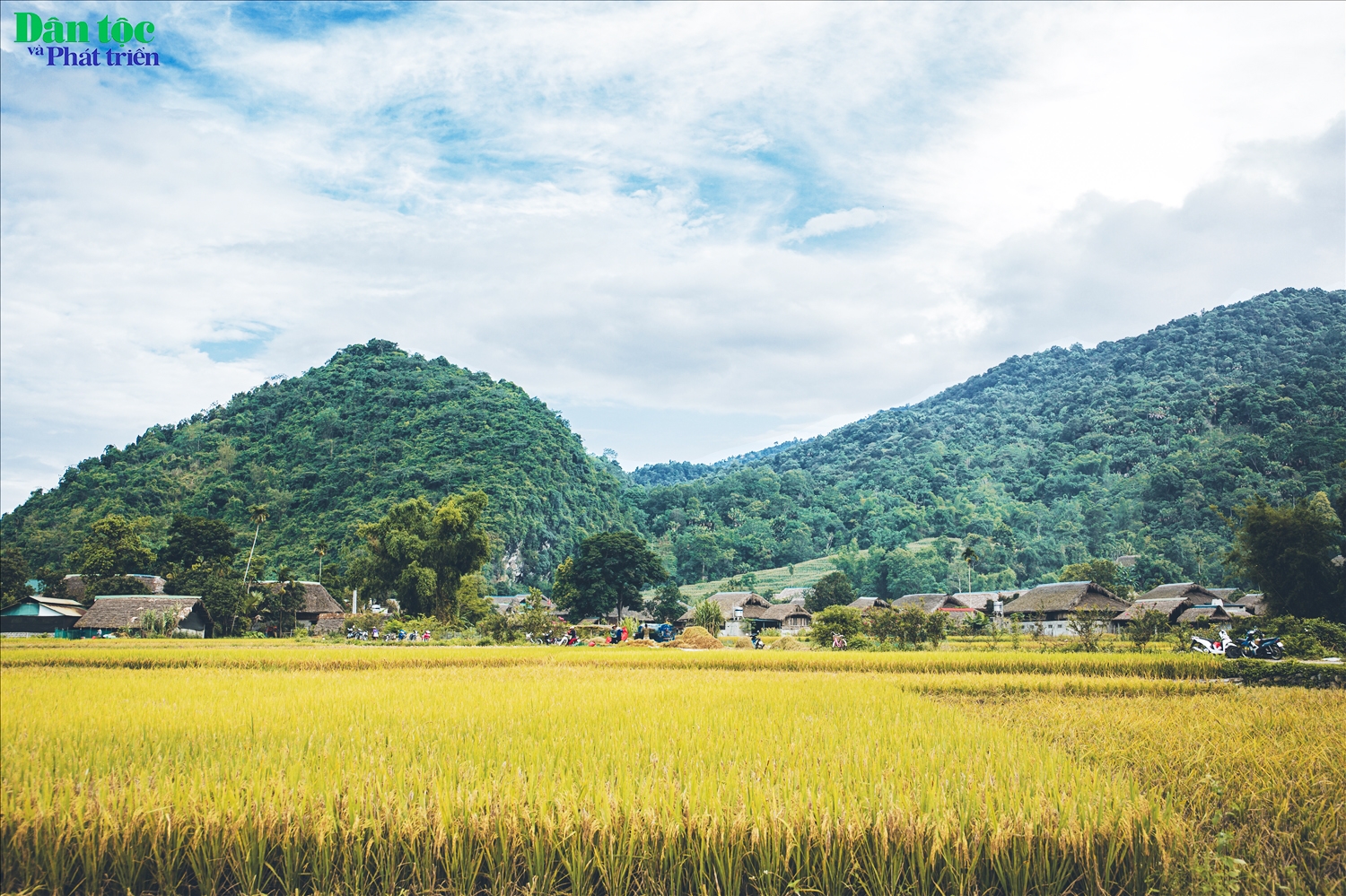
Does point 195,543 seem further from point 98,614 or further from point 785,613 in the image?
point 785,613

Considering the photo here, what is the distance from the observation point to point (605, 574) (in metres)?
63.7

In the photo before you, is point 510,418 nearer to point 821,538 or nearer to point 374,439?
point 374,439

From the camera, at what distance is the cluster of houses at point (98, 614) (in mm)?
8086

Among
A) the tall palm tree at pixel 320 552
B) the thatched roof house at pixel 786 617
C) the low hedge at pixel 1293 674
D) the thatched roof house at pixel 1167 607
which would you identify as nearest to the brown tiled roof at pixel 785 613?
the thatched roof house at pixel 786 617

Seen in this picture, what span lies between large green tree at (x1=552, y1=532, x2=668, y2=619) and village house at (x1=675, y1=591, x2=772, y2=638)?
7187 mm

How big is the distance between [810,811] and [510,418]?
93954mm

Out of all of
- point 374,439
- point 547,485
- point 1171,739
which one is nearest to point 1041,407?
point 547,485

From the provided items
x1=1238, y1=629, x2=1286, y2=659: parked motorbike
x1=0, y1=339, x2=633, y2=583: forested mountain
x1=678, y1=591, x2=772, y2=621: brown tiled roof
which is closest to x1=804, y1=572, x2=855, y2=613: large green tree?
x1=678, y1=591, x2=772, y2=621: brown tiled roof

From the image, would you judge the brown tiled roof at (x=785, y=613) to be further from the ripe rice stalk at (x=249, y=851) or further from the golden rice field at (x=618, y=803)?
the ripe rice stalk at (x=249, y=851)

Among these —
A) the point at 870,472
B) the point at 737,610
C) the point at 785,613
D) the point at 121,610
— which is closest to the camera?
the point at 121,610

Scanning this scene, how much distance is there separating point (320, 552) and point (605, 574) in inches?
1022

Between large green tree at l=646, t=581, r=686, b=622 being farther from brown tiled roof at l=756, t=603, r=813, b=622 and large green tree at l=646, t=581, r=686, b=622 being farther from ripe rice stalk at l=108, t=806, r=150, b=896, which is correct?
ripe rice stalk at l=108, t=806, r=150, b=896

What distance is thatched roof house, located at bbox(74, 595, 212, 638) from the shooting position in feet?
53.1

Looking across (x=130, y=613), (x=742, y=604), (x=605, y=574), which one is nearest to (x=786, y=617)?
(x=742, y=604)
